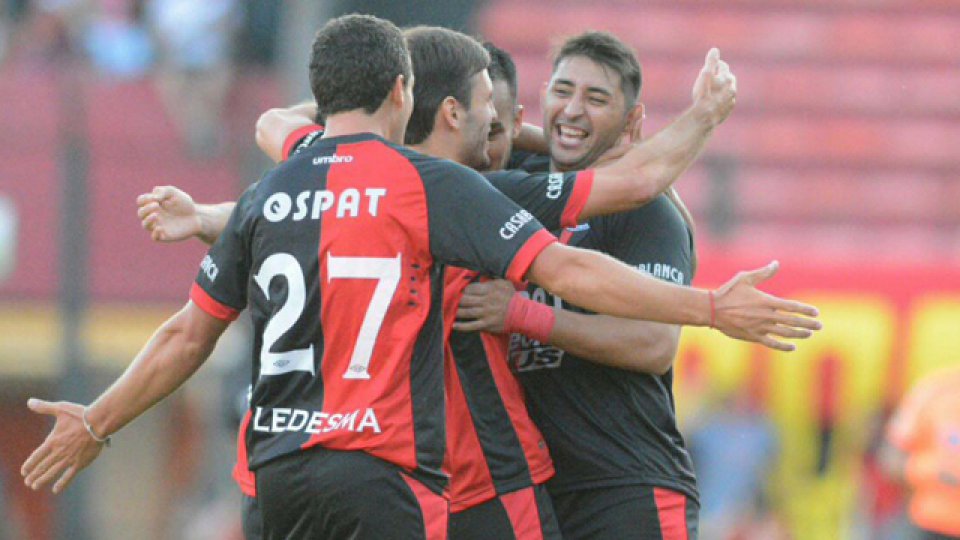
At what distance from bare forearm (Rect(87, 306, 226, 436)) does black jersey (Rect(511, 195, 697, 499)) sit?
41.0 inches

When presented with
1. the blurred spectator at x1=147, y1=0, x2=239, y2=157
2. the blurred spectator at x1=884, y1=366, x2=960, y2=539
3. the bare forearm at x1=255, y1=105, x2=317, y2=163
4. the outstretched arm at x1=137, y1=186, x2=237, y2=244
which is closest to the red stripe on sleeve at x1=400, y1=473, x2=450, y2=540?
the outstretched arm at x1=137, y1=186, x2=237, y2=244

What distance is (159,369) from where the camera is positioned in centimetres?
446

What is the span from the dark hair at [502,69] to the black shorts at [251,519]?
1536mm

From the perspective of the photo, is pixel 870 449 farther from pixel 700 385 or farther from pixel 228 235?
pixel 228 235

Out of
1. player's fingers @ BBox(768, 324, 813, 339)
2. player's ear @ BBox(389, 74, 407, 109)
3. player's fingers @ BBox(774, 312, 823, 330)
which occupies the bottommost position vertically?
player's fingers @ BBox(768, 324, 813, 339)

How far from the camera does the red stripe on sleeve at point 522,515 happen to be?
15.3 feet

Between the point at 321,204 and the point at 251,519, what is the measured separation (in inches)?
38.0

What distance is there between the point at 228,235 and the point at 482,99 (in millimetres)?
868

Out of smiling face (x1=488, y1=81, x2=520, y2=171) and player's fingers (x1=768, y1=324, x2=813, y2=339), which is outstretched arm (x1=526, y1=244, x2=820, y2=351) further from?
smiling face (x1=488, y1=81, x2=520, y2=171)

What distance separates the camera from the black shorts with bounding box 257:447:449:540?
4035 mm

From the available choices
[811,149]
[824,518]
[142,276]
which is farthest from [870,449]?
[142,276]

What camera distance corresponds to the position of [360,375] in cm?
406

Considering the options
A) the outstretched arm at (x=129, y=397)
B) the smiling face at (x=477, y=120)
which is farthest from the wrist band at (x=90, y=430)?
the smiling face at (x=477, y=120)

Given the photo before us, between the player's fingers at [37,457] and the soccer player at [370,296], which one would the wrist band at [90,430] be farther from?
the soccer player at [370,296]
